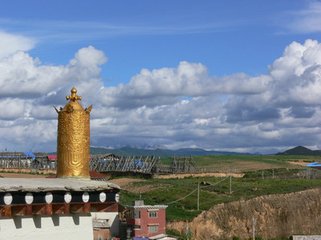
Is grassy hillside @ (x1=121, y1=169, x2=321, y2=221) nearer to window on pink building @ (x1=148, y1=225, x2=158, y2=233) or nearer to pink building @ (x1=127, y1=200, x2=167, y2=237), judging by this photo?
pink building @ (x1=127, y1=200, x2=167, y2=237)

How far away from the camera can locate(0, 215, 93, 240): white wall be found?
10.6 metres

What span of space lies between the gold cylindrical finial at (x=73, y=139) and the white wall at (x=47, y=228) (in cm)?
104

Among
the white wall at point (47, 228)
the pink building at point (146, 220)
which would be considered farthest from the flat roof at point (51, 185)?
the pink building at point (146, 220)

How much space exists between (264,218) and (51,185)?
41.5 meters

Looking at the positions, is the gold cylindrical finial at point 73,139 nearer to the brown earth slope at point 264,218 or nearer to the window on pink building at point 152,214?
the window on pink building at point 152,214

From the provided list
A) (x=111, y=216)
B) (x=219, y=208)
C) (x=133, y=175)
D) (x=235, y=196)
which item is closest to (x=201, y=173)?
(x=133, y=175)

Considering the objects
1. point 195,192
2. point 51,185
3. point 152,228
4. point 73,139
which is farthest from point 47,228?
point 195,192

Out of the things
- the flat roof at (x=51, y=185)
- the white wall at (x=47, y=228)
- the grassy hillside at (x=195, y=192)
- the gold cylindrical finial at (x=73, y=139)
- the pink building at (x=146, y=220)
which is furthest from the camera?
the grassy hillside at (x=195, y=192)

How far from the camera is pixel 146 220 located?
4388 centimetres

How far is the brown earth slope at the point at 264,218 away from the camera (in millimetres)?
47594

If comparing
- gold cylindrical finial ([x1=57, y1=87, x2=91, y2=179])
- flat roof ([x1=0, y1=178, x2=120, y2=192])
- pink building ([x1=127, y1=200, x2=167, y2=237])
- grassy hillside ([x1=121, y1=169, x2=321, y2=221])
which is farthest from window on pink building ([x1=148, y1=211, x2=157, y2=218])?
flat roof ([x1=0, y1=178, x2=120, y2=192])

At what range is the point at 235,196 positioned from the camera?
2181 inches

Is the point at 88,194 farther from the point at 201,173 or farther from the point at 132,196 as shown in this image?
the point at 201,173

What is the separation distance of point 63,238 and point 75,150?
181cm
